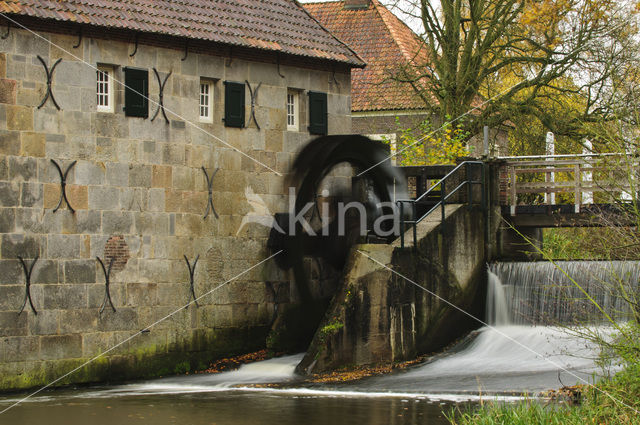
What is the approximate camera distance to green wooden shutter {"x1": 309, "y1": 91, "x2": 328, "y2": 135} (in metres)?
19.7

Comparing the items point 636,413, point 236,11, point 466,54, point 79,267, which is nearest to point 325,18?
point 466,54

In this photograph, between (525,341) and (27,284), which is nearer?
(27,284)

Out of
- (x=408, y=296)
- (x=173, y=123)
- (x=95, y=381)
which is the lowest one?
(x=95, y=381)

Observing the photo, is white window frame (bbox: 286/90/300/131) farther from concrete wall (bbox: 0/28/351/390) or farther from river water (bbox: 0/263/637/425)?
river water (bbox: 0/263/637/425)

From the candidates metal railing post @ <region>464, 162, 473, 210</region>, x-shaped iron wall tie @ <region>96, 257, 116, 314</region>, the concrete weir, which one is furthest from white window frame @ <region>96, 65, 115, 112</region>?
metal railing post @ <region>464, 162, 473, 210</region>

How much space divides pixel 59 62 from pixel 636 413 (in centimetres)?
1009

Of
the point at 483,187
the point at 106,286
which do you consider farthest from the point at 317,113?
the point at 106,286

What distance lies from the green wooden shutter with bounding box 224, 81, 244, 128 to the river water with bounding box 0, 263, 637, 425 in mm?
4179

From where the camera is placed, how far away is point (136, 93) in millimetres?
16797

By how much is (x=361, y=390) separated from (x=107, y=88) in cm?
622

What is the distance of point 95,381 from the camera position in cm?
1606

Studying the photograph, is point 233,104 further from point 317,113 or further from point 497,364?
Result: point 497,364

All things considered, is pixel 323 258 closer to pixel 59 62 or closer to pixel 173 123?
pixel 173 123

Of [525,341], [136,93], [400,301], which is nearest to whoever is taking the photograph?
[136,93]
